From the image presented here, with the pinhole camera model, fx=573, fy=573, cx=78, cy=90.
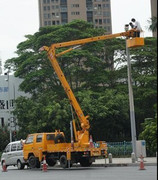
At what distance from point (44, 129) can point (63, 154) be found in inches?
761

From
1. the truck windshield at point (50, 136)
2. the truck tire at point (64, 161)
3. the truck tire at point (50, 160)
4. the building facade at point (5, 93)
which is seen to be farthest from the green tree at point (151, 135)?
the building facade at point (5, 93)

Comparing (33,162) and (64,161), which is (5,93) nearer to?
(33,162)

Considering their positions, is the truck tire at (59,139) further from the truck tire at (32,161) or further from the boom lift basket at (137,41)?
the boom lift basket at (137,41)

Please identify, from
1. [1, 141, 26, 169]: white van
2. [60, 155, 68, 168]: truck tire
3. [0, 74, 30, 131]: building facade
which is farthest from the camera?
[0, 74, 30, 131]: building facade

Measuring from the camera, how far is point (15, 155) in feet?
124

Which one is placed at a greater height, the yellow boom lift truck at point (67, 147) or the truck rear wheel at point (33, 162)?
the yellow boom lift truck at point (67, 147)

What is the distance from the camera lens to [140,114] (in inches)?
2176

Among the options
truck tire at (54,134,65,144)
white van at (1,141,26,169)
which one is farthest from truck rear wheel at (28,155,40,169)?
truck tire at (54,134,65,144)

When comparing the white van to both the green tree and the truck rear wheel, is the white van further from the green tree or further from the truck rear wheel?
the green tree

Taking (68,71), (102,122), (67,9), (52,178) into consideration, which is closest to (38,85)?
(68,71)

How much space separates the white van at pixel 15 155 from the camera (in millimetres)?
37688

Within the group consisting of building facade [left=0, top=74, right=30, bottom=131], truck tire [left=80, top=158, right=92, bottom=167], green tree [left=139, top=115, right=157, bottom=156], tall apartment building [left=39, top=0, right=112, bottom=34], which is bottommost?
truck tire [left=80, top=158, right=92, bottom=167]

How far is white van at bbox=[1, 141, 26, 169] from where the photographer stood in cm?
3769

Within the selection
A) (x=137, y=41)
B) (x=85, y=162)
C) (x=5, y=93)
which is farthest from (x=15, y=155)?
(x=5, y=93)
